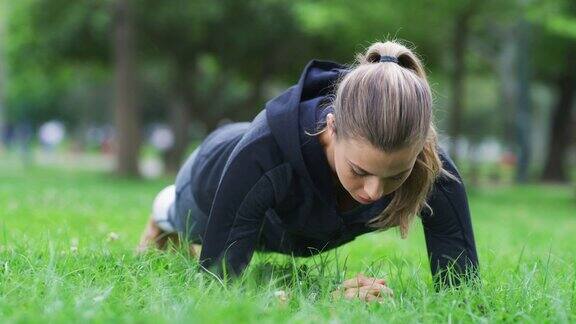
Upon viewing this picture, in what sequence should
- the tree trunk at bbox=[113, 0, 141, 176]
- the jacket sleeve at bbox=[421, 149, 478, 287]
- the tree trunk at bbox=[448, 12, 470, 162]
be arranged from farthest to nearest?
the tree trunk at bbox=[113, 0, 141, 176] → the tree trunk at bbox=[448, 12, 470, 162] → the jacket sleeve at bbox=[421, 149, 478, 287]

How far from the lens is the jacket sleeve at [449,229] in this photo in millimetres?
3143

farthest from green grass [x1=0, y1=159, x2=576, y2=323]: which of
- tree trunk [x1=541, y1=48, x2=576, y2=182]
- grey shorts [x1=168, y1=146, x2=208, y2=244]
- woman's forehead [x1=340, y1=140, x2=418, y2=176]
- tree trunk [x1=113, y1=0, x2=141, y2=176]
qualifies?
tree trunk [x1=541, y1=48, x2=576, y2=182]

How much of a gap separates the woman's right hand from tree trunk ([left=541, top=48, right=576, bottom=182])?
749 inches

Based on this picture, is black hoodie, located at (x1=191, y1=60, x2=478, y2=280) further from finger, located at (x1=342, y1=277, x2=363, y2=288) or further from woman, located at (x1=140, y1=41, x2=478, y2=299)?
finger, located at (x1=342, y1=277, x2=363, y2=288)

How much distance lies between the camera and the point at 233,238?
9.48ft

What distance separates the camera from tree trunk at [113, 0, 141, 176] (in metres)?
15.1

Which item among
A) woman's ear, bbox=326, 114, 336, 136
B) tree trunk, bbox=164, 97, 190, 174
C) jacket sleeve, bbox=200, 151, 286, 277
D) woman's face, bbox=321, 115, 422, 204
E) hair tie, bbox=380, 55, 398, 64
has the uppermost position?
hair tie, bbox=380, 55, 398, 64

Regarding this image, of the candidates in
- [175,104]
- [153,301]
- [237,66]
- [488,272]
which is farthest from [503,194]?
[153,301]

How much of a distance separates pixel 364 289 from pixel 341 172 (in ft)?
1.39

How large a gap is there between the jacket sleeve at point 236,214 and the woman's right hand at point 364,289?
1.29 ft

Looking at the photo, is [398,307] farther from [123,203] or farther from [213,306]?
[123,203]

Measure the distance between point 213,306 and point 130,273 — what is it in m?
0.75

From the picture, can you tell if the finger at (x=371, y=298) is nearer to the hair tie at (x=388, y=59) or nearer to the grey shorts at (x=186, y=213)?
the hair tie at (x=388, y=59)

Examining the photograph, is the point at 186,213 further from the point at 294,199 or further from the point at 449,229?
the point at 449,229
